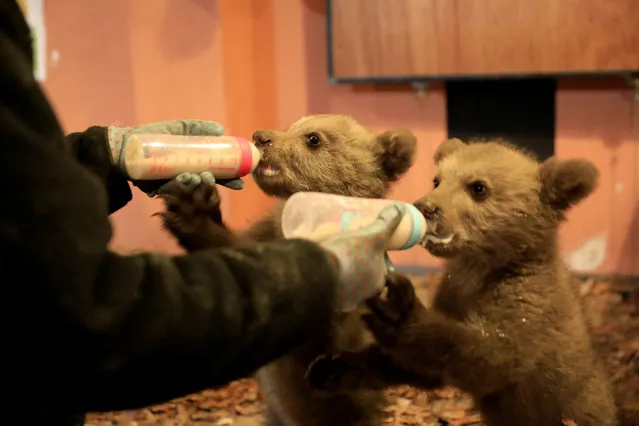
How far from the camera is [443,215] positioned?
1.51 m

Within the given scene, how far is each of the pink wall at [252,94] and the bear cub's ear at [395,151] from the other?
Answer: 118 cm

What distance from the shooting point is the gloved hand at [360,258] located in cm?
102

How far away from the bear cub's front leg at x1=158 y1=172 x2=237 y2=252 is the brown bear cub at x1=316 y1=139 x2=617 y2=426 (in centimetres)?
39

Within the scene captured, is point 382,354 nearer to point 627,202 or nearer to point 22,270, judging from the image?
point 22,270

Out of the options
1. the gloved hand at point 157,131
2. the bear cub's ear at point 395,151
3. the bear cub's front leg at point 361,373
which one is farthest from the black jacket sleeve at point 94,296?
the bear cub's ear at point 395,151

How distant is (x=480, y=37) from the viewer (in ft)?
10.7

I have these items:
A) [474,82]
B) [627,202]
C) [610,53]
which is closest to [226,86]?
[474,82]

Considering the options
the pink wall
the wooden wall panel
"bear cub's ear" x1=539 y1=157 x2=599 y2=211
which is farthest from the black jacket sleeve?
the wooden wall panel

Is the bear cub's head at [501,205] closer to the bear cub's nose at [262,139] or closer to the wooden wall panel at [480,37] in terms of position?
the bear cub's nose at [262,139]

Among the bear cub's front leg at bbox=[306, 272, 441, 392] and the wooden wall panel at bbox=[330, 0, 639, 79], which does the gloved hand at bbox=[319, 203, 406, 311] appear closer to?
the bear cub's front leg at bbox=[306, 272, 441, 392]

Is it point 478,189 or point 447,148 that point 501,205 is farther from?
point 447,148

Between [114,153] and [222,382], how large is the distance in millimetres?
779

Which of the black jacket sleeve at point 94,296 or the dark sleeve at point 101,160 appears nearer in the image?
the black jacket sleeve at point 94,296

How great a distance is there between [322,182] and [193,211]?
1.29 feet
